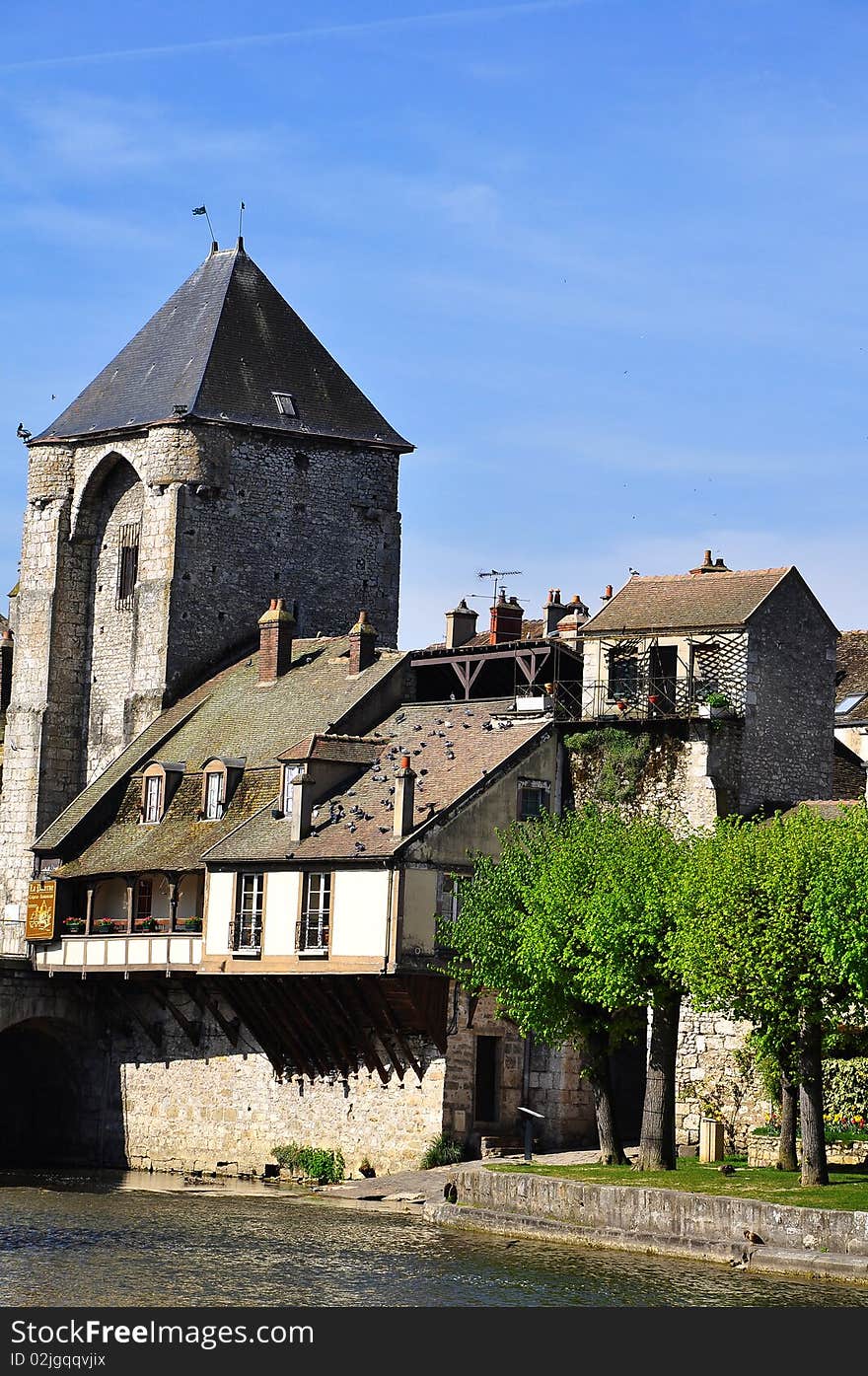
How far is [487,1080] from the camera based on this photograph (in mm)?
45906

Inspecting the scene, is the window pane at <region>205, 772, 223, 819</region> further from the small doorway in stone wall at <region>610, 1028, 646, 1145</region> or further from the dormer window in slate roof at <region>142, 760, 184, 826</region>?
the small doorway in stone wall at <region>610, 1028, 646, 1145</region>

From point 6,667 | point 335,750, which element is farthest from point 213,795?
point 6,667

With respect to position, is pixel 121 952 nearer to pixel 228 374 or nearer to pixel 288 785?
pixel 288 785

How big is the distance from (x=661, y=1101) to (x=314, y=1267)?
28.0ft

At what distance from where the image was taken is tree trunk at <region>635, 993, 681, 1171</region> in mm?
39094

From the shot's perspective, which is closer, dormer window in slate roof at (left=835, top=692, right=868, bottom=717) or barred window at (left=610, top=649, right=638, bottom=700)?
barred window at (left=610, top=649, right=638, bottom=700)

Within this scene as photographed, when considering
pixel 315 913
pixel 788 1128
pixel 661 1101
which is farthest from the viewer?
pixel 315 913

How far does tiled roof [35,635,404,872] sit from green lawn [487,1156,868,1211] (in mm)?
12955

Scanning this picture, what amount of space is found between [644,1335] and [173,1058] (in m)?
27.6

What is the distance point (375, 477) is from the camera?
62406 millimetres

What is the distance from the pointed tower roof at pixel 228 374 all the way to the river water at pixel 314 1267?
79.4 feet

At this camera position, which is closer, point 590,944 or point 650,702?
point 590,944

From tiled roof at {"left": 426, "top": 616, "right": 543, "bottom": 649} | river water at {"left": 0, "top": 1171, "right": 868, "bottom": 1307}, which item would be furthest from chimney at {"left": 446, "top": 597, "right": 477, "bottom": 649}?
river water at {"left": 0, "top": 1171, "right": 868, "bottom": 1307}

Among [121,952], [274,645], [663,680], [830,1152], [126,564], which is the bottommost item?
[830,1152]
